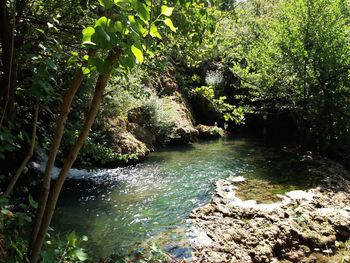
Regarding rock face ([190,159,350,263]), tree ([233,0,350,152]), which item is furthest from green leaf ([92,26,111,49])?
tree ([233,0,350,152])

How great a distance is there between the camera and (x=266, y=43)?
571 inches

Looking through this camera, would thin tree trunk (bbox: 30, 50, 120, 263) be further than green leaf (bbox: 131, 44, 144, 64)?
Yes

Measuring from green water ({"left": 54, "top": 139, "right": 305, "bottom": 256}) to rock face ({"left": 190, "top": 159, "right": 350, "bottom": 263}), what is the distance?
56 centimetres

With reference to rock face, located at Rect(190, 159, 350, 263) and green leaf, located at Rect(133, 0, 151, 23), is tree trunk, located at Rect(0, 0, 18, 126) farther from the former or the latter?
rock face, located at Rect(190, 159, 350, 263)

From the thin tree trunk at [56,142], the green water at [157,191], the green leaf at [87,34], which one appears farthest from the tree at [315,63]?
the green leaf at [87,34]

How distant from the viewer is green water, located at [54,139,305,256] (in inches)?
273

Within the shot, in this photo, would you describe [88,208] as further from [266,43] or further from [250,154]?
[266,43]

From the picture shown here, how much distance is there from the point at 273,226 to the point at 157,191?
357 cm

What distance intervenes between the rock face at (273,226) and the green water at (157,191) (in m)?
0.56

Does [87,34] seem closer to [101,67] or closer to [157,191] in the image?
[101,67]

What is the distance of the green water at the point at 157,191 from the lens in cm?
693

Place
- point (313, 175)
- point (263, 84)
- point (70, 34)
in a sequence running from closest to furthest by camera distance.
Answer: point (70, 34) < point (313, 175) < point (263, 84)

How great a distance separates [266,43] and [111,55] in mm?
14115

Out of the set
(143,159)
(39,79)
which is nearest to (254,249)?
(39,79)
